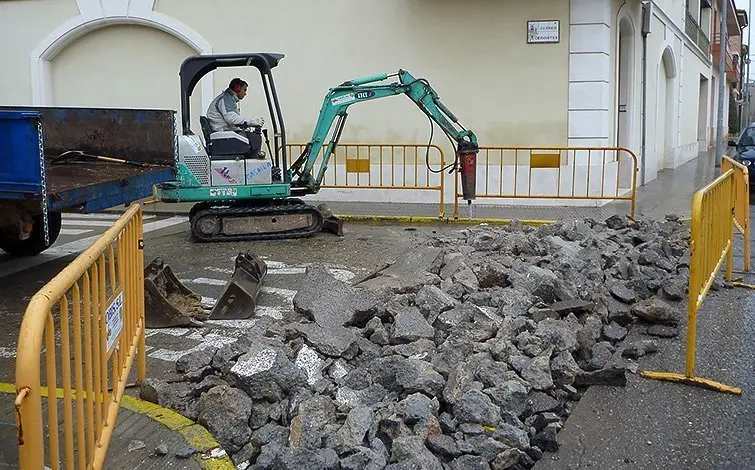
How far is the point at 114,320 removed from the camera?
3.89m

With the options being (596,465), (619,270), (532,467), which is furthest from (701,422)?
(619,270)

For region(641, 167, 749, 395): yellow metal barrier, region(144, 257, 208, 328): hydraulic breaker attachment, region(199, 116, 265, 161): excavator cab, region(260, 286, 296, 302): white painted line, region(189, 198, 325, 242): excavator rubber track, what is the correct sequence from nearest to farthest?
1. region(641, 167, 749, 395): yellow metal barrier
2. region(144, 257, 208, 328): hydraulic breaker attachment
3. region(260, 286, 296, 302): white painted line
4. region(199, 116, 265, 161): excavator cab
5. region(189, 198, 325, 242): excavator rubber track

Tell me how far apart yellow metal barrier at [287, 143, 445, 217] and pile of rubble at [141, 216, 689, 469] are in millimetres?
6572

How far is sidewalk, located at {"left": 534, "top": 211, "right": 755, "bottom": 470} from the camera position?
4324mm

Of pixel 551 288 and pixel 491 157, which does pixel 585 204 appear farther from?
pixel 551 288

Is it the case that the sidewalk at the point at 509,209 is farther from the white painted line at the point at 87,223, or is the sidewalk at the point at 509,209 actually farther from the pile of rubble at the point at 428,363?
the pile of rubble at the point at 428,363

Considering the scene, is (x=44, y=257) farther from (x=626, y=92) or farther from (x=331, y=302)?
(x=626, y=92)

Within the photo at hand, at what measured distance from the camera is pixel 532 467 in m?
4.24

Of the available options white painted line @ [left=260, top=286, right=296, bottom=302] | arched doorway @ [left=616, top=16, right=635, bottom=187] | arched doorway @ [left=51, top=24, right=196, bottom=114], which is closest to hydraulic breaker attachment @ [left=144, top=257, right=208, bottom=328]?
white painted line @ [left=260, top=286, right=296, bottom=302]

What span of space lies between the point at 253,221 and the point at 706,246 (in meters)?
6.18

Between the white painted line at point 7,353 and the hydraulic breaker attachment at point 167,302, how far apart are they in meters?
1.02

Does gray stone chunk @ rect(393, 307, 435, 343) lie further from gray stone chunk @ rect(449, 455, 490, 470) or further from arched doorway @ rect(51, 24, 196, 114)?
arched doorway @ rect(51, 24, 196, 114)

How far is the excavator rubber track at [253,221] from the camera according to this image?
1045 centimetres

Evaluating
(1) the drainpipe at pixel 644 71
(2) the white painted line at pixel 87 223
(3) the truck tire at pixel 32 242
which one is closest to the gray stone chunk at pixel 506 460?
(3) the truck tire at pixel 32 242
